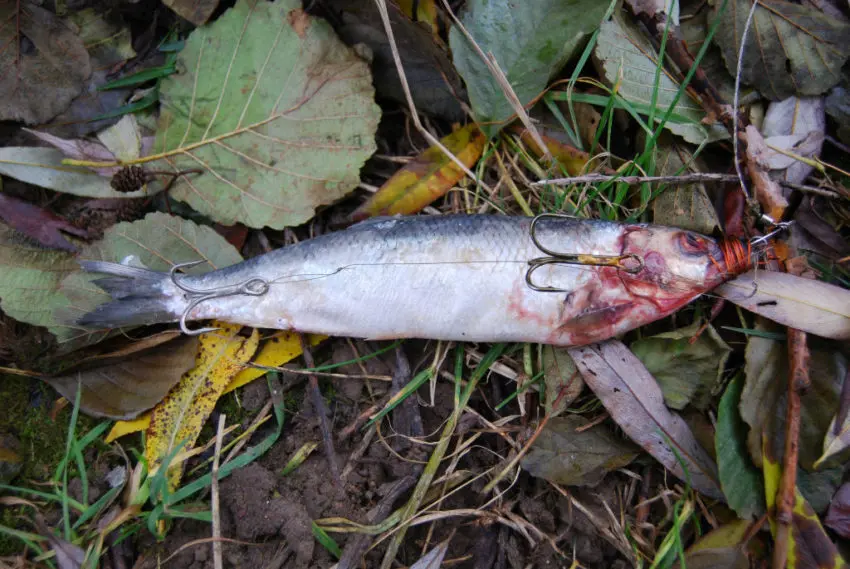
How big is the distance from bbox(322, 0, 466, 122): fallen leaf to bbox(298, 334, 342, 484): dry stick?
1221 millimetres

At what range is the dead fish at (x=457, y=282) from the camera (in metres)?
2.16

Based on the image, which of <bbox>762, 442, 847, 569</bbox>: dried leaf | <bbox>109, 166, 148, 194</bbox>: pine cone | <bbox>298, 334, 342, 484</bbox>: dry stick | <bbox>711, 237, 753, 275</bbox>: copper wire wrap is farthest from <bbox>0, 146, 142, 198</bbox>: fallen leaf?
<bbox>762, 442, 847, 569</bbox>: dried leaf

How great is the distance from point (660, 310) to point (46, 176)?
274 cm

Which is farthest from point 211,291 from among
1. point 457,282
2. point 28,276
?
point 457,282

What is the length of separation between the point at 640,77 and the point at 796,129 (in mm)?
731

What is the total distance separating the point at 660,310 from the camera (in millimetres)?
2184

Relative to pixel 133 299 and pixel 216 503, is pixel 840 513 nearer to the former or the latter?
pixel 216 503

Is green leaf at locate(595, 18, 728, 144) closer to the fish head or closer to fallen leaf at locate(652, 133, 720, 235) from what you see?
fallen leaf at locate(652, 133, 720, 235)

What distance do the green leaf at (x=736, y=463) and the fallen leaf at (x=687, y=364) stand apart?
0.08m

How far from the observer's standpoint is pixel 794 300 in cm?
220

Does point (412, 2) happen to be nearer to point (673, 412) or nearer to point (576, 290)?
point (576, 290)

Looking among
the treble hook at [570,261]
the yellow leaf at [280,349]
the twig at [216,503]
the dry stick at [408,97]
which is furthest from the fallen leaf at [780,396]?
the twig at [216,503]

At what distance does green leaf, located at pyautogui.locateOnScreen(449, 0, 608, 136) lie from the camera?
93.5 inches

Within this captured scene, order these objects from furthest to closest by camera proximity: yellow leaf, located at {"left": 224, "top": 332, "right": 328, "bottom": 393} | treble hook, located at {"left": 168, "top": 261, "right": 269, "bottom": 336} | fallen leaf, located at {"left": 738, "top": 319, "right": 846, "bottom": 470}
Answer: yellow leaf, located at {"left": 224, "top": 332, "right": 328, "bottom": 393}, treble hook, located at {"left": 168, "top": 261, "right": 269, "bottom": 336}, fallen leaf, located at {"left": 738, "top": 319, "right": 846, "bottom": 470}
